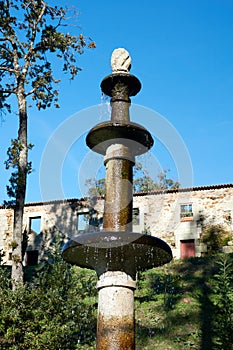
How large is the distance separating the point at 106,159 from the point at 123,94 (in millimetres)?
950

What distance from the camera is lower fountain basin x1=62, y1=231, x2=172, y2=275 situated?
513 centimetres

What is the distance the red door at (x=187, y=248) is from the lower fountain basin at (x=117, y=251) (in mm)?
17788

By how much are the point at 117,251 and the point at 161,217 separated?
1950 centimetres

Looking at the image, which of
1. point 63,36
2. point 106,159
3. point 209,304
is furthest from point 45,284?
point 63,36

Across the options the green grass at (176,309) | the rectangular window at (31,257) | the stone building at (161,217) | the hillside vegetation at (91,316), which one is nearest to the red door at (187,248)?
the stone building at (161,217)

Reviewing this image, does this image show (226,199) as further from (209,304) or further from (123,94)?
(123,94)

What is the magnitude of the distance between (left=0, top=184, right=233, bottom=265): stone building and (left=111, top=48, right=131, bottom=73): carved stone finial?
15739 mm

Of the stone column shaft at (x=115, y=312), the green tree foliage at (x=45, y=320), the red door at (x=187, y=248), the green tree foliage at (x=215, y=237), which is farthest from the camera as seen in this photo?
the red door at (x=187, y=248)

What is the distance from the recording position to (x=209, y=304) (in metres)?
12.6

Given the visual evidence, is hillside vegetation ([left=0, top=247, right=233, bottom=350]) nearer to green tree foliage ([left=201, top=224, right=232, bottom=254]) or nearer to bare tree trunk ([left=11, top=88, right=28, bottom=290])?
bare tree trunk ([left=11, top=88, right=28, bottom=290])

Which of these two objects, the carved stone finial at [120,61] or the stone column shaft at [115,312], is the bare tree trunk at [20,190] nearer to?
the carved stone finial at [120,61]

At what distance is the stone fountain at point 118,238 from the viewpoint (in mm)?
5148

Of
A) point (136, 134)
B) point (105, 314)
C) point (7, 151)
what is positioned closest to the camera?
point (105, 314)

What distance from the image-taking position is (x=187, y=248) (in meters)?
23.4
